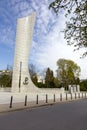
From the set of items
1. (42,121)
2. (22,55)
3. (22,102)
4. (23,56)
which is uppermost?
(22,55)

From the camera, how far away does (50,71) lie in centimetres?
11494

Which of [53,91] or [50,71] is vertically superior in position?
[50,71]

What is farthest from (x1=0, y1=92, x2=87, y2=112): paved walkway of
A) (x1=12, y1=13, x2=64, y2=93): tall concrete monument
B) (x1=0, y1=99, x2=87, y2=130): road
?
(x1=12, y1=13, x2=64, y2=93): tall concrete monument

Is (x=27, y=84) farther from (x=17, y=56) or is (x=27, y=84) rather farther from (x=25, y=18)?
(x=25, y=18)

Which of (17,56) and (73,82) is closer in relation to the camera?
(17,56)

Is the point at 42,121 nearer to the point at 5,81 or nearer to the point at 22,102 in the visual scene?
the point at 22,102

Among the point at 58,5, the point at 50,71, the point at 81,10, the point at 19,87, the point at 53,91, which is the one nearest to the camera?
the point at 58,5

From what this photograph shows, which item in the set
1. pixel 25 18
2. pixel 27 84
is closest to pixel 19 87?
pixel 27 84

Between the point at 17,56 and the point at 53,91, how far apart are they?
12125 millimetres

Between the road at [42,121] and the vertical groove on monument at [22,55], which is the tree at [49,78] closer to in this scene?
the vertical groove on monument at [22,55]

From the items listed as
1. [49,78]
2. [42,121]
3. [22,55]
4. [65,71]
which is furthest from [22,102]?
[49,78]

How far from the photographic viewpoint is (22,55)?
61.0 m

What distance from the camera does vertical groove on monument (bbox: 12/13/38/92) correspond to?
60.4 meters

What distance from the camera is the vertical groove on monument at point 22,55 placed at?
60.4m
